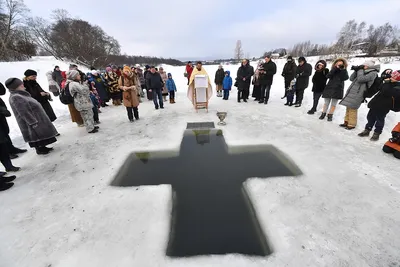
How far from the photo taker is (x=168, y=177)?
3.19m

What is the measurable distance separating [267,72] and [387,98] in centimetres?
368

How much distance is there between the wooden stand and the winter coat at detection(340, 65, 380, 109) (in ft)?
13.2

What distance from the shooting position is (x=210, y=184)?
2.97 metres

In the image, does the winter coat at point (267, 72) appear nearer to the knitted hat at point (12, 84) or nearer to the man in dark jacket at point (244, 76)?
the man in dark jacket at point (244, 76)

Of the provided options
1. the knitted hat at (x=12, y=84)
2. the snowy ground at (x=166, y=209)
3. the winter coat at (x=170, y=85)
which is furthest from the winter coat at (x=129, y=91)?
the winter coat at (x=170, y=85)

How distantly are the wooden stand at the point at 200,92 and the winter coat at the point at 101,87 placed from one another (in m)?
3.87

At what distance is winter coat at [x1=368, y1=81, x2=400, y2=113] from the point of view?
3.69 metres

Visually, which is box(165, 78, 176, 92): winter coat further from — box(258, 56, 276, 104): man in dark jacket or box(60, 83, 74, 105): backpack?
box(60, 83, 74, 105): backpack

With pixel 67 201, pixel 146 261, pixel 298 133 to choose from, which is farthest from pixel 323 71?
pixel 67 201

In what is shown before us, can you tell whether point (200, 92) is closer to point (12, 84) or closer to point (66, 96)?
point (66, 96)

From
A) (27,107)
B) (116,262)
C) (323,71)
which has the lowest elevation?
(116,262)

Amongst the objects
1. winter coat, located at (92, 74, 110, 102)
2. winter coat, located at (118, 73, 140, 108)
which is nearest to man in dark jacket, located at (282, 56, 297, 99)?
winter coat, located at (118, 73, 140, 108)

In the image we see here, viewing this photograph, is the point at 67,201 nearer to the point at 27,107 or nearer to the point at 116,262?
the point at 116,262

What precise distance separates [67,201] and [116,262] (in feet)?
4.54
